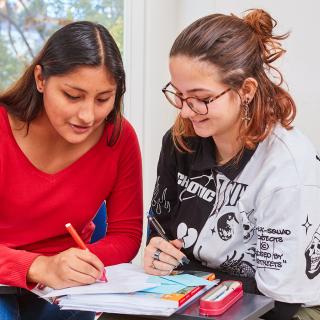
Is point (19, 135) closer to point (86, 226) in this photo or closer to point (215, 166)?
point (86, 226)

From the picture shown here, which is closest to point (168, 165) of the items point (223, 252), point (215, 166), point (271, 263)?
point (215, 166)

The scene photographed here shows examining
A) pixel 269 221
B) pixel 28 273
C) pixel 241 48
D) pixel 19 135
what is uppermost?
pixel 241 48

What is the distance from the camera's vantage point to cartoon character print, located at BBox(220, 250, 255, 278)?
130 centimetres

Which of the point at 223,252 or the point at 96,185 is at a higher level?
the point at 96,185

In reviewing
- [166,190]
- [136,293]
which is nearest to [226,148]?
[166,190]

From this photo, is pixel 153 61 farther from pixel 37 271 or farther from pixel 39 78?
pixel 37 271

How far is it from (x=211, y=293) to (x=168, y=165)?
0.48 m

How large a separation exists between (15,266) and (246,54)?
2.10ft

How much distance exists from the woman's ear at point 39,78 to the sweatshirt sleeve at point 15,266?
0.35 meters

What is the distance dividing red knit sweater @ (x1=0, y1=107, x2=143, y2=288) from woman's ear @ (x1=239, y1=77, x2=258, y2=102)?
34 centimetres

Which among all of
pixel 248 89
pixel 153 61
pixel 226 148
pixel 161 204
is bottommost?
pixel 161 204

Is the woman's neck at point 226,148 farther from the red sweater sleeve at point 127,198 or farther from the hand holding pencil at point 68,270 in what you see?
A: the hand holding pencil at point 68,270

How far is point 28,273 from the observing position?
124cm

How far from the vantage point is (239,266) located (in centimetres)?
131
